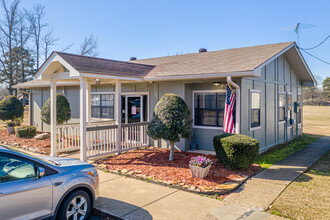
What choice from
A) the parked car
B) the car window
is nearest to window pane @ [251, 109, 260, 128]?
the parked car

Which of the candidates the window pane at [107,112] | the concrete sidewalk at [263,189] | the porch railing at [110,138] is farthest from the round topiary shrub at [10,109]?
the concrete sidewalk at [263,189]

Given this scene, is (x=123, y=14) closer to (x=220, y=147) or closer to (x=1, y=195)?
(x=220, y=147)

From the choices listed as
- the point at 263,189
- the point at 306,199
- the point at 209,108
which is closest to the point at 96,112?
the point at 209,108

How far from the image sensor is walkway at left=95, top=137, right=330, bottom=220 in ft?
14.1

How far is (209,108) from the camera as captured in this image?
9109 millimetres

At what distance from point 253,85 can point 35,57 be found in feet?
93.2

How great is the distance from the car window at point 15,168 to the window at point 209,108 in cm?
667

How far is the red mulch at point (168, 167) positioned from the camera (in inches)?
239

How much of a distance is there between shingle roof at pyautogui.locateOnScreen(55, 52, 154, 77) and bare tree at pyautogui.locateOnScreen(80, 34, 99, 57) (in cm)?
2309

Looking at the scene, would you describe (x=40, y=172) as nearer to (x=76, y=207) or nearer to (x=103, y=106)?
(x=76, y=207)

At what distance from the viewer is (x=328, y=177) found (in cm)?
649

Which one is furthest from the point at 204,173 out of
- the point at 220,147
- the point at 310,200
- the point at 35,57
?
the point at 35,57

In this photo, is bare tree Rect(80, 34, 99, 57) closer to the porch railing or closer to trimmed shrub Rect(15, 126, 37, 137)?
trimmed shrub Rect(15, 126, 37, 137)

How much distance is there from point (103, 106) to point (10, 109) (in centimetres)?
622
